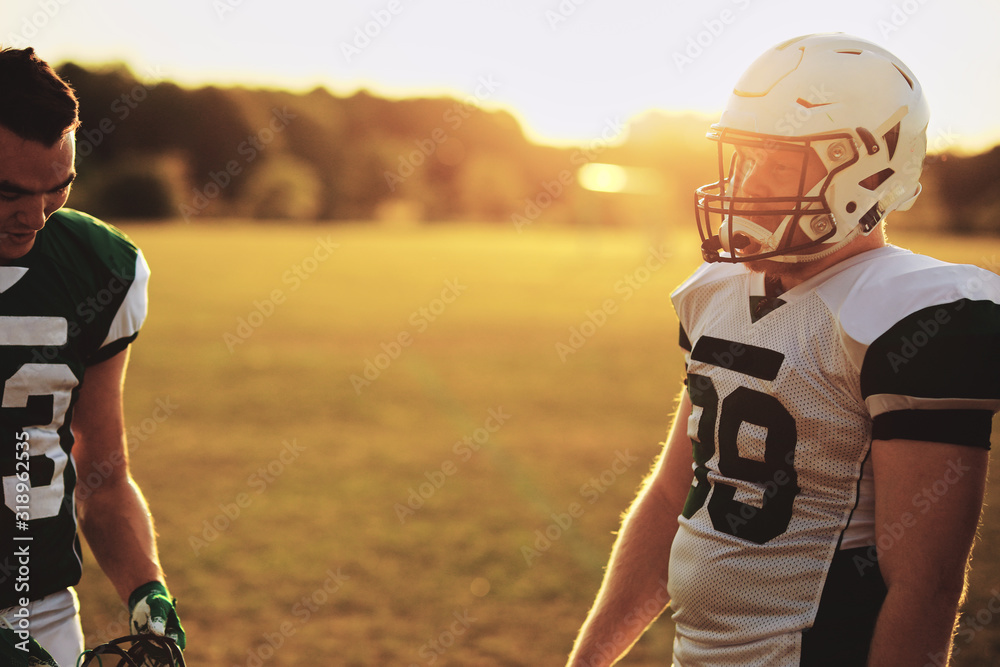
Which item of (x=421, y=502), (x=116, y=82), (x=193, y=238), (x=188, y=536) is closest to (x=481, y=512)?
(x=421, y=502)

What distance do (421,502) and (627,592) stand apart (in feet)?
15.6

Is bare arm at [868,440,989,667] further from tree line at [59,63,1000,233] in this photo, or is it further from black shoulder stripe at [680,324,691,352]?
tree line at [59,63,1000,233]

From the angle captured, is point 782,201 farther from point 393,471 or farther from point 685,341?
point 393,471

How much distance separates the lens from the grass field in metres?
4.57

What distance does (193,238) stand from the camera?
112ft

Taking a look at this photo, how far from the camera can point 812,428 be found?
1504 millimetres
